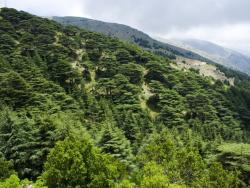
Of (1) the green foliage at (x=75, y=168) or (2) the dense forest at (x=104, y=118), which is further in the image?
(2) the dense forest at (x=104, y=118)

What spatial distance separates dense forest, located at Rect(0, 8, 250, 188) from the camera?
5359 centimetres

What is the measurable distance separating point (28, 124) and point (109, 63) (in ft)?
275

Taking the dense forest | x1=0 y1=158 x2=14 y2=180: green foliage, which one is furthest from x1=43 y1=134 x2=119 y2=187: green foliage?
x1=0 y1=158 x2=14 y2=180: green foliage

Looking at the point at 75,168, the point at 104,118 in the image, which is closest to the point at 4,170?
the point at 75,168

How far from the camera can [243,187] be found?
6222 centimetres

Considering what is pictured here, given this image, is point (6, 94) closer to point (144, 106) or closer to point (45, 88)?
point (45, 88)

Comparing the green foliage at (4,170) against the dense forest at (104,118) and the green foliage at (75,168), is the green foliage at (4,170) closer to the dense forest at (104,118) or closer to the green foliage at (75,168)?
the dense forest at (104,118)

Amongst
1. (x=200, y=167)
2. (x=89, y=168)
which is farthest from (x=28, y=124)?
(x=200, y=167)

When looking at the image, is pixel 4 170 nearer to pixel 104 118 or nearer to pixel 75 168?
pixel 75 168

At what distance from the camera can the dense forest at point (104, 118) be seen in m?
53.6

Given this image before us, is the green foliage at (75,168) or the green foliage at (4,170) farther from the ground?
the green foliage at (75,168)

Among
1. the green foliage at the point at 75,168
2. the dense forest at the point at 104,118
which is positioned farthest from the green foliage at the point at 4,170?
the green foliage at the point at 75,168

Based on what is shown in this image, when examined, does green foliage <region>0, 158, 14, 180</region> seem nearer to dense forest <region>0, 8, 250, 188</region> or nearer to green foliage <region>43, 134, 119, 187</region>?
dense forest <region>0, 8, 250, 188</region>

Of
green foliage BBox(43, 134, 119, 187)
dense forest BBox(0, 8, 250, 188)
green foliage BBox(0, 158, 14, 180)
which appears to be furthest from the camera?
dense forest BBox(0, 8, 250, 188)
